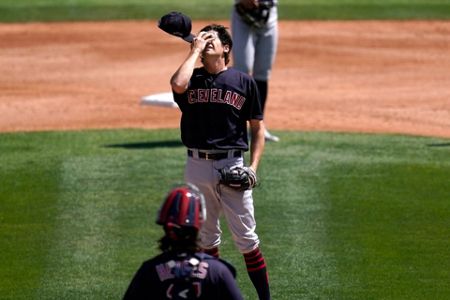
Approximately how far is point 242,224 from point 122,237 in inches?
94.3

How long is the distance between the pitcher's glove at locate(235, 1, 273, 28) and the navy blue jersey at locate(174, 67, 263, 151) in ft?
16.9

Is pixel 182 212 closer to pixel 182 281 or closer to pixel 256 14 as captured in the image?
pixel 182 281

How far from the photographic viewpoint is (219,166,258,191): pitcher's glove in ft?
26.2

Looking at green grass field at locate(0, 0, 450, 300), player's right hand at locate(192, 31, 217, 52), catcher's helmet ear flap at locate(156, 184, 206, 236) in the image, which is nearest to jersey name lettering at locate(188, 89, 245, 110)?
player's right hand at locate(192, 31, 217, 52)

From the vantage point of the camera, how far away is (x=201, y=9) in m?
23.8

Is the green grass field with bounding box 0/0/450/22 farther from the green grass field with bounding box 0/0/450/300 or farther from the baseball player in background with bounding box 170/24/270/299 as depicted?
the baseball player in background with bounding box 170/24/270/299

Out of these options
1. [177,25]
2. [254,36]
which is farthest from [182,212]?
[254,36]

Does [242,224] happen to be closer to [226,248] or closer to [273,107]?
[226,248]

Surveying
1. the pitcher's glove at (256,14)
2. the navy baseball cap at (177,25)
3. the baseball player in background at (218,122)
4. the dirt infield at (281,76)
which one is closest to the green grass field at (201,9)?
the dirt infield at (281,76)

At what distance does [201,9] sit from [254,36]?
1049 cm

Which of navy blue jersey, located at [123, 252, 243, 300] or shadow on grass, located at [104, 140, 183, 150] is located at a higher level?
navy blue jersey, located at [123, 252, 243, 300]

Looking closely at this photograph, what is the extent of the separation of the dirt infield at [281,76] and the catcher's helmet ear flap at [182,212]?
9.99 m

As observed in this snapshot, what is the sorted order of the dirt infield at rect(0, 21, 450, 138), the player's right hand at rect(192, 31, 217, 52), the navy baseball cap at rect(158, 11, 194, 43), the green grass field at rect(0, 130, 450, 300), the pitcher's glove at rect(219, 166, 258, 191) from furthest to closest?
the dirt infield at rect(0, 21, 450, 138) < the green grass field at rect(0, 130, 450, 300) < the navy baseball cap at rect(158, 11, 194, 43) < the pitcher's glove at rect(219, 166, 258, 191) < the player's right hand at rect(192, 31, 217, 52)

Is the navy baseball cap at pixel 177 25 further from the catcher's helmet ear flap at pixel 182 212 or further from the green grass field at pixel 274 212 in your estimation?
the catcher's helmet ear flap at pixel 182 212
